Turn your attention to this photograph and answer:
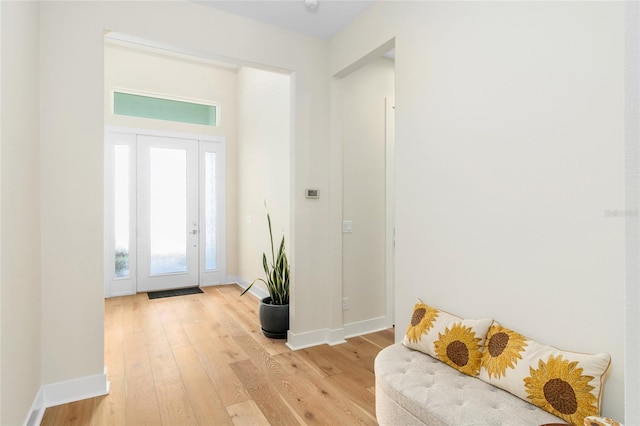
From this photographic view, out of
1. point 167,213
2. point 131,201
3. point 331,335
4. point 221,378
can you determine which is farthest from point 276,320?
point 131,201

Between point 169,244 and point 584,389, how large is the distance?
196 inches

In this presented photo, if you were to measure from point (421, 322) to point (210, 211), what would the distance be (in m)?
4.17

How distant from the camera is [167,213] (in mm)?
5000

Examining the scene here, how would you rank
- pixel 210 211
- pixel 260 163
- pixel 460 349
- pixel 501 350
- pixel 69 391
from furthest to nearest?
1. pixel 210 211
2. pixel 260 163
3. pixel 69 391
4. pixel 460 349
5. pixel 501 350

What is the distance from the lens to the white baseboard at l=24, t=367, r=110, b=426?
2056mm

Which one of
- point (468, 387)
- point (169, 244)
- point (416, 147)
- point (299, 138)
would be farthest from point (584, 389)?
point (169, 244)

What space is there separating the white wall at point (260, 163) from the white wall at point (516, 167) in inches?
75.6

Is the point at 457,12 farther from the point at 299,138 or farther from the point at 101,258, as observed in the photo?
the point at 101,258

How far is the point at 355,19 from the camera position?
2766 millimetres

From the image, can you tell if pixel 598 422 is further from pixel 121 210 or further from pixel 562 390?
pixel 121 210

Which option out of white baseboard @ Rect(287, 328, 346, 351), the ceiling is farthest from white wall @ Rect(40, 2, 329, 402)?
white baseboard @ Rect(287, 328, 346, 351)

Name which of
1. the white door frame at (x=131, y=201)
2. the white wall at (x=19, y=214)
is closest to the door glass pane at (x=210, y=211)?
the white door frame at (x=131, y=201)

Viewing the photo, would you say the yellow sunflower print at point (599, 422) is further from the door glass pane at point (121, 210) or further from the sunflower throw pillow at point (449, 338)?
the door glass pane at point (121, 210)

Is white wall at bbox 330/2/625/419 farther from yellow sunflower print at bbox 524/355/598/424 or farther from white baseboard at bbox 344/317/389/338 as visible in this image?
white baseboard at bbox 344/317/389/338
